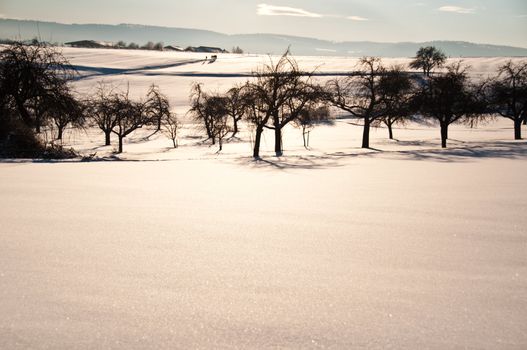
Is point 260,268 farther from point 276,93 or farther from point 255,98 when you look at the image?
point 276,93

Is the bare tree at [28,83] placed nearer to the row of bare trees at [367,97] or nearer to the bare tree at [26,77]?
the bare tree at [26,77]

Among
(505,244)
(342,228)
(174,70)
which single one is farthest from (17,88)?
(174,70)

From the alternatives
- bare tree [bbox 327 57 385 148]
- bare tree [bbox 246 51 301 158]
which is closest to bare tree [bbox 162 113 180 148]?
bare tree [bbox 327 57 385 148]

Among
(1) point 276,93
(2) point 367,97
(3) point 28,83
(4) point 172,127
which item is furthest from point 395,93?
(4) point 172,127

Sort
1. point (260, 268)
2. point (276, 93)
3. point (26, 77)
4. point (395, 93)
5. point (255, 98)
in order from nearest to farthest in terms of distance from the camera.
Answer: point (260, 268), point (26, 77), point (255, 98), point (276, 93), point (395, 93)

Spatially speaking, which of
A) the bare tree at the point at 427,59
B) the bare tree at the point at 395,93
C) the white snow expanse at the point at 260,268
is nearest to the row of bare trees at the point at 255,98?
the bare tree at the point at 395,93

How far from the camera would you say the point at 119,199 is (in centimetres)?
426

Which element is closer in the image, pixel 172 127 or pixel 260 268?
pixel 260 268

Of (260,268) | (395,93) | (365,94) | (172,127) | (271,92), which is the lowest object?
(260,268)

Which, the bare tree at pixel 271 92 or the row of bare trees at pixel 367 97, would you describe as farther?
the row of bare trees at pixel 367 97

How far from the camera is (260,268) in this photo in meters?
2.35

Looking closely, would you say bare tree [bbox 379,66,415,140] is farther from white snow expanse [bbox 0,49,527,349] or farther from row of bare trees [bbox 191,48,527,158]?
white snow expanse [bbox 0,49,527,349]

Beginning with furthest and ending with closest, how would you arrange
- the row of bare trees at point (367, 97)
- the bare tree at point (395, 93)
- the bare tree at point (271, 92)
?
1. the bare tree at point (395, 93)
2. the row of bare trees at point (367, 97)
3. the bare tree at point (271, 92)

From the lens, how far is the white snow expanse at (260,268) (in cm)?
170
